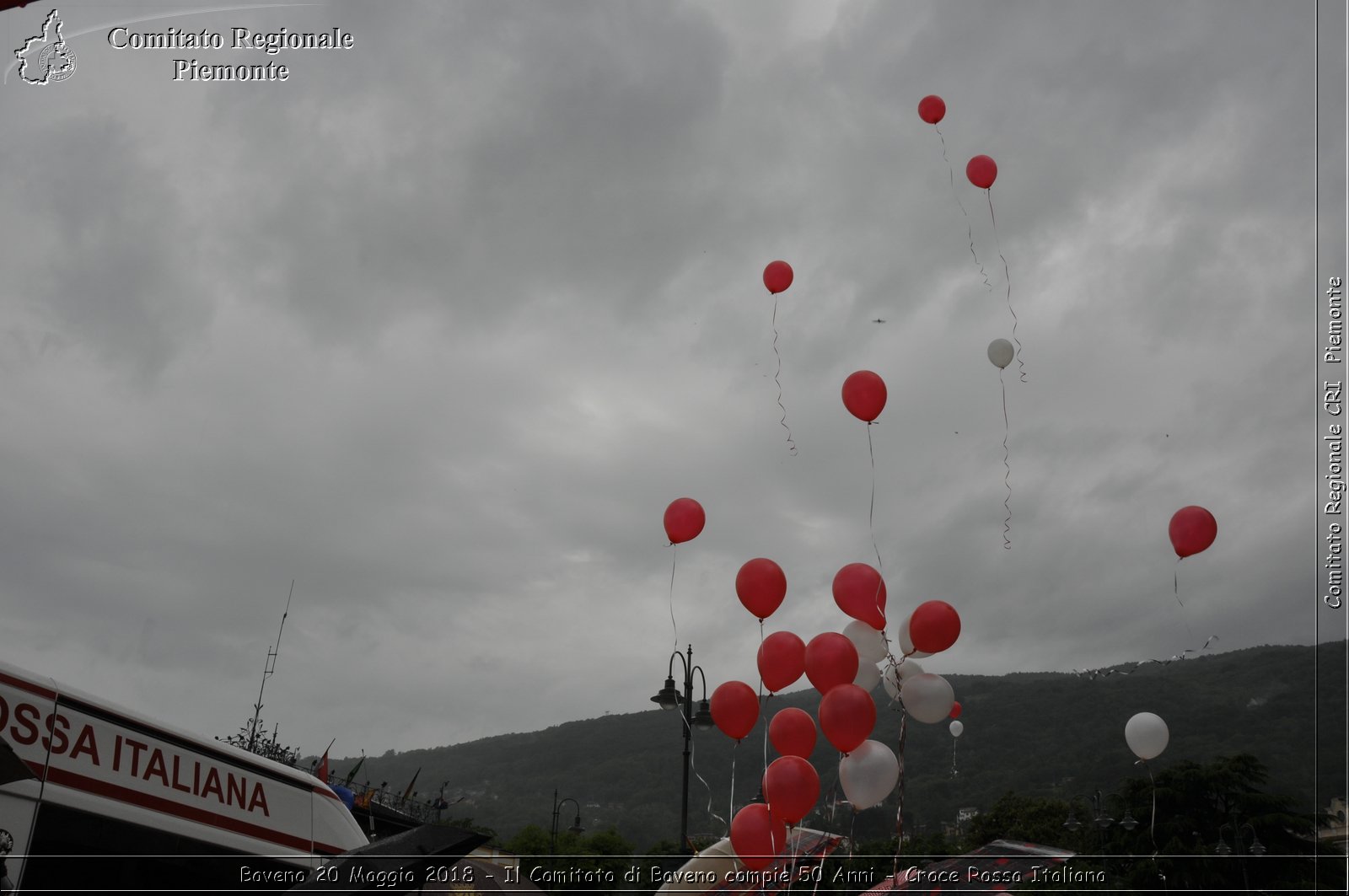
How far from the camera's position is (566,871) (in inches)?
1204

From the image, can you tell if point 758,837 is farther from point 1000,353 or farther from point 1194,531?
point 1000,353

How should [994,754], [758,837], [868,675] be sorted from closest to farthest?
1. [758,837]
2. [868,675]
3. [994,754]

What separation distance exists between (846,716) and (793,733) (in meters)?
0.78

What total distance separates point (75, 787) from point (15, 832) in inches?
10.8

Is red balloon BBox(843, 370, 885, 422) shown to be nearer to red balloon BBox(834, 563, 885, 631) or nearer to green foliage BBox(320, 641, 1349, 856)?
red balloon BBox(834, 563, 885, 631)

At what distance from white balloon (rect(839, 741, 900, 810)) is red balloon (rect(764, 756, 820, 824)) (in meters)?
0.32

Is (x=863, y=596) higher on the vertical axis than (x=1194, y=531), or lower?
lower

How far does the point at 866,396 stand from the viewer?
845cm

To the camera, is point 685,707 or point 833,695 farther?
point 685,707

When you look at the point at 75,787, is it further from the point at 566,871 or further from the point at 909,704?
the point at 566,871

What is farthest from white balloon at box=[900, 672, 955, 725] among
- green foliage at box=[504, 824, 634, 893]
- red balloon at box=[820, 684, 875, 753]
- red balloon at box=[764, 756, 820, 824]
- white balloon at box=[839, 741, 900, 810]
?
green foliage at box=[504, 824, 634, 893]

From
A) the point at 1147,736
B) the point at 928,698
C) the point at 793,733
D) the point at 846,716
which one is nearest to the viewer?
the point at 846,716

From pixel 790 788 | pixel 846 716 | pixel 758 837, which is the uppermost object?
pixel 846 716

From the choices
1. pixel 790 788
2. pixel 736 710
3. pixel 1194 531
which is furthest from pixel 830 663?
pixel 1194 531
